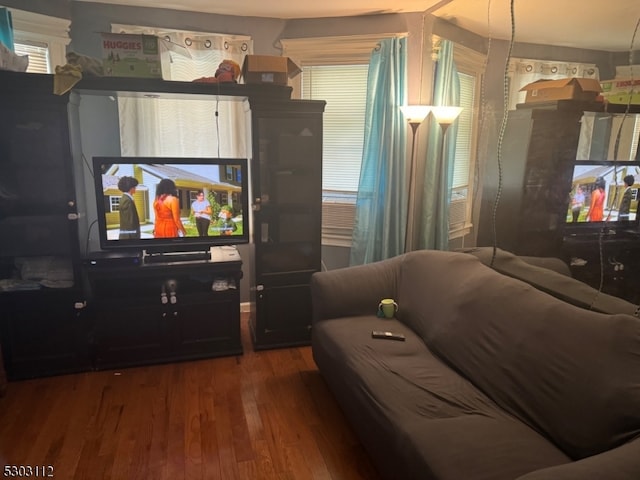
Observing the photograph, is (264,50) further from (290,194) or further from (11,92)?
(11,92)

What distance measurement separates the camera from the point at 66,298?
2717 mm

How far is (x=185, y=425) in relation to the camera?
7.48ft

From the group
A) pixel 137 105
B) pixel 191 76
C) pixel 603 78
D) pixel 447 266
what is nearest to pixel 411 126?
pixel 447 266

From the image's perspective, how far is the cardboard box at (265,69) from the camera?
2.80 metres

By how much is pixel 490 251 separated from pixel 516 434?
119 centimetres

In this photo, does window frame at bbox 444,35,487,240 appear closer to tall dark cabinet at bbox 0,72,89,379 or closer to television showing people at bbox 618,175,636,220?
television showing people at bbox 618,175,636,220

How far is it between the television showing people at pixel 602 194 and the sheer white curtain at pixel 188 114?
2.35 meters

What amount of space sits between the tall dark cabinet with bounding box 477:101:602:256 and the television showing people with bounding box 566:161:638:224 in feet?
0.17

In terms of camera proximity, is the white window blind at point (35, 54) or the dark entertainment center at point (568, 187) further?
the white window blind at point (35, 54)

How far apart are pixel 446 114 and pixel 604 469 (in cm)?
238

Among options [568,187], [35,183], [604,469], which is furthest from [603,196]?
[35,183]

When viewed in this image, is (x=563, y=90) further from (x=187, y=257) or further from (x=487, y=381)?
(x=187, y=257)

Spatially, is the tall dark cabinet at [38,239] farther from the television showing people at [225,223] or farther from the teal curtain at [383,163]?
the teal curtain at [383,163]

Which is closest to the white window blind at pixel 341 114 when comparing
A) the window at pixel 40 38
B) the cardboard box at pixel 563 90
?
the cardboard box at pixel 563 90
